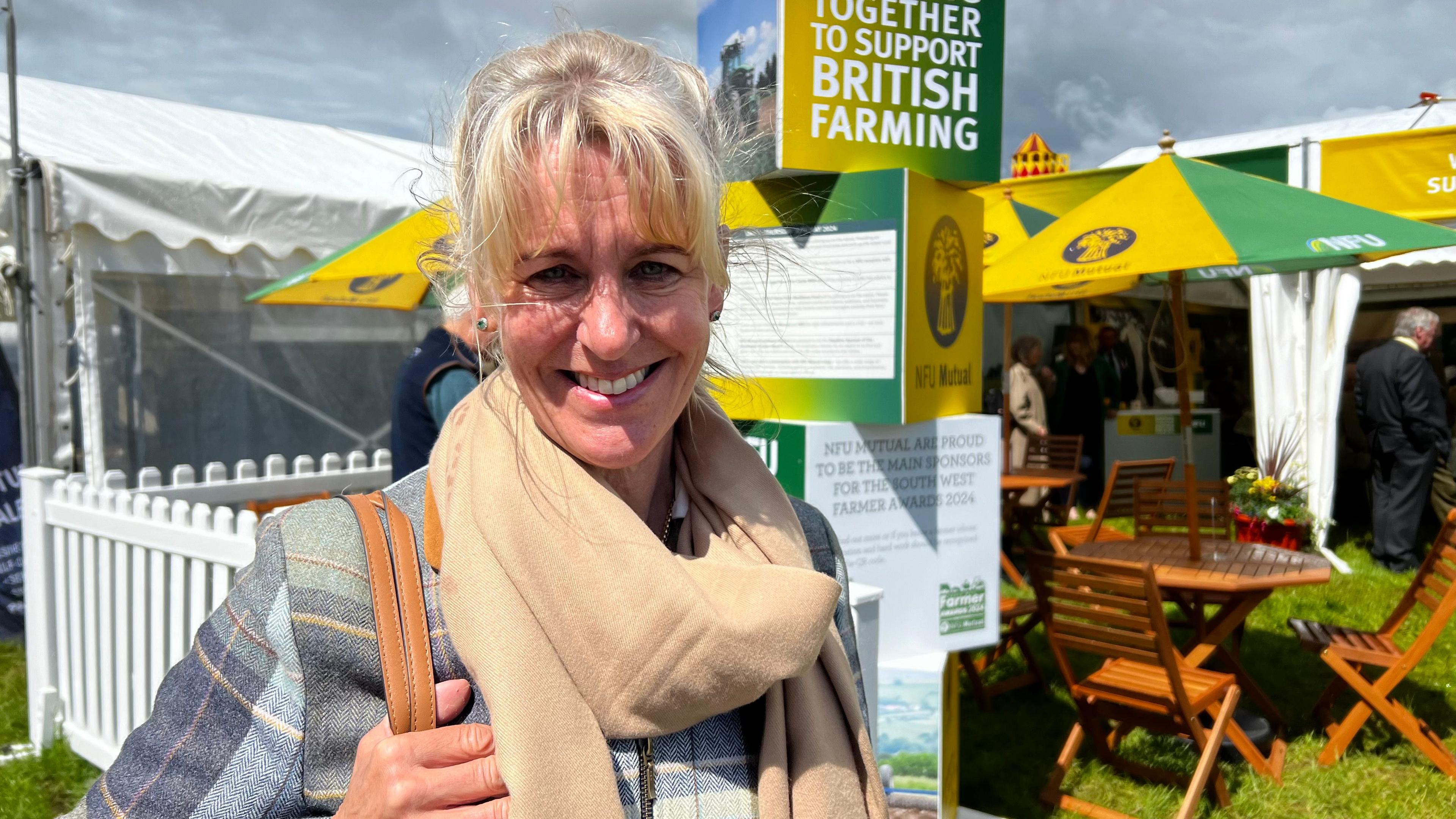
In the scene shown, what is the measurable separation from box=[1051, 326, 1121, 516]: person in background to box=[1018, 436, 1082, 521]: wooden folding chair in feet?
5.52

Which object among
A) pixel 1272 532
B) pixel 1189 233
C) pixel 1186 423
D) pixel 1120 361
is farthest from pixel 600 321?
pixel 1120 361

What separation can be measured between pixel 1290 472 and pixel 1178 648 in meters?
3.93

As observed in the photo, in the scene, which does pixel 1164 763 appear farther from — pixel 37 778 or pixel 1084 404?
pixel 1084 404

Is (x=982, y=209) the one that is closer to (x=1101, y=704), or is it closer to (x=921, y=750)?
(x=921, y=750)

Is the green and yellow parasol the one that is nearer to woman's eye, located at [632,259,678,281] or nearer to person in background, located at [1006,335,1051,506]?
woman's eye, located at [632,259,678,281]

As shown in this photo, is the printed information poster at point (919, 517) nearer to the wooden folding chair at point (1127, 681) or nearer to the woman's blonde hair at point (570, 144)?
the wooden folding chair at point (1127, 681)

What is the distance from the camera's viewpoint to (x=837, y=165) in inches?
106

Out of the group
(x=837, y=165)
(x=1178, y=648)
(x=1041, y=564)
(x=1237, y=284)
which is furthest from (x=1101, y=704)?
(x=1237, y=284)

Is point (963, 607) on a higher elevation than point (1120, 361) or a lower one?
lower

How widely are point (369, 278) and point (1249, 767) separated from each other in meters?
5.85

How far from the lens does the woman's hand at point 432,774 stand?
0.92 m

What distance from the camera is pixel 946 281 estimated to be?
9.64 feet

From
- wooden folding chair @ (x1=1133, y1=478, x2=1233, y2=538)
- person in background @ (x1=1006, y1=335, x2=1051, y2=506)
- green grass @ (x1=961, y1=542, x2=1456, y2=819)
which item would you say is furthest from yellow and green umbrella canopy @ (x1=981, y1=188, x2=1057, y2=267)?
green grass @ (x1=961, y1=542, x2=1456, y2=819)

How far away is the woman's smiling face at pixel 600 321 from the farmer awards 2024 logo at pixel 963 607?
2119mm
